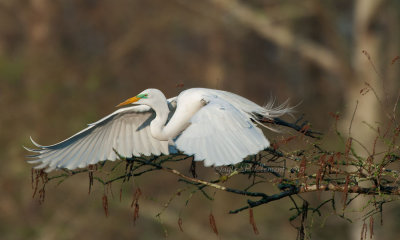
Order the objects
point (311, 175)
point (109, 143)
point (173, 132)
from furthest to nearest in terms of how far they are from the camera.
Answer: point (109, 143) → point (173, 132) → point (311, 175)

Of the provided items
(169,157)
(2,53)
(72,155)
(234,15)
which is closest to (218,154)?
(169,157)

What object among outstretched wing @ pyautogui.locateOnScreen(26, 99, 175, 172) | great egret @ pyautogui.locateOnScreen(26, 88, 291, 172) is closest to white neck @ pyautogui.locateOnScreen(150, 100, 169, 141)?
great egret @ pyautogui.locateOnScreen(26, 88, 291, 172)

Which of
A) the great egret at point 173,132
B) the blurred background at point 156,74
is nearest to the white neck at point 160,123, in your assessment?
the great egret at point 173,132

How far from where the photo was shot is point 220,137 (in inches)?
108

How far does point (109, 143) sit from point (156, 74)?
827 centimetres

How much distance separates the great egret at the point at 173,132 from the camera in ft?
8.66

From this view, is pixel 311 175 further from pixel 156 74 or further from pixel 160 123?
pixel 156 74

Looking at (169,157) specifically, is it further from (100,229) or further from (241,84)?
(241,84)

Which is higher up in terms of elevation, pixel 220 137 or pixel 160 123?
pixel 160 123

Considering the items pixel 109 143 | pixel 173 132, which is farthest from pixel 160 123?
pixel 109 143

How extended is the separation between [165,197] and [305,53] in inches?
111

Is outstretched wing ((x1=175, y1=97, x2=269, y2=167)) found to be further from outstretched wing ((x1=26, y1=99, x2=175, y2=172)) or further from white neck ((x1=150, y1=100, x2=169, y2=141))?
outstretched wing ((x1=26, y1=99, x2=175, y2=172))

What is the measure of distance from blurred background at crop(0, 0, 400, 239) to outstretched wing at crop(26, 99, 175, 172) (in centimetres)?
442

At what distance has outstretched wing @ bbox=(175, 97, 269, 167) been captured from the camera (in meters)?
2.53
